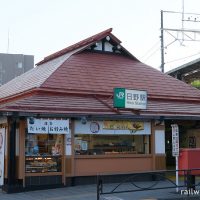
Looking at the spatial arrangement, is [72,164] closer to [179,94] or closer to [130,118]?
[130,118]

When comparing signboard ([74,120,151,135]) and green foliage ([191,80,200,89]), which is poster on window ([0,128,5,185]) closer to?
signboard ([74,120,151,135])

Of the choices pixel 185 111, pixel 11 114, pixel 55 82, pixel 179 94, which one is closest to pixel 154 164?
pixel 185 111

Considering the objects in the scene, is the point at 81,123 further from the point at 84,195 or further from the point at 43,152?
the point at 84,195

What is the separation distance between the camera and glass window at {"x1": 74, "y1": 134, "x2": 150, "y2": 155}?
16.7 metres

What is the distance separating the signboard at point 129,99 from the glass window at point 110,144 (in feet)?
6.19

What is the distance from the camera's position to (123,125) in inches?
685

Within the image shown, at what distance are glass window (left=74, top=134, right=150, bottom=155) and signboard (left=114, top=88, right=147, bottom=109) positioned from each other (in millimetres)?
1888

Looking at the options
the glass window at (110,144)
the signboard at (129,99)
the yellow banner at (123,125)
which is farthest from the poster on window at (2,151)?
the signboard at (129,99)

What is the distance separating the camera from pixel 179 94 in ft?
65.8

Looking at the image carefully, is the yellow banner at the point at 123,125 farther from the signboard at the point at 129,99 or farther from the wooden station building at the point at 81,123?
the signboard at the point at 129,99

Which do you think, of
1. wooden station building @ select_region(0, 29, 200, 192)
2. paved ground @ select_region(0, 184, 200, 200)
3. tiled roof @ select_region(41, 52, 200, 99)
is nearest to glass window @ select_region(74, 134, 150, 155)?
wooden station building @ select_region(0, 29, 200, 192)

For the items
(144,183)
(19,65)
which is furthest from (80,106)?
(19,65)

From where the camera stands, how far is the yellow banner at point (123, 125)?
1708 centimetres

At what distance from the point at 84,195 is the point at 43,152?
10.1 ft
